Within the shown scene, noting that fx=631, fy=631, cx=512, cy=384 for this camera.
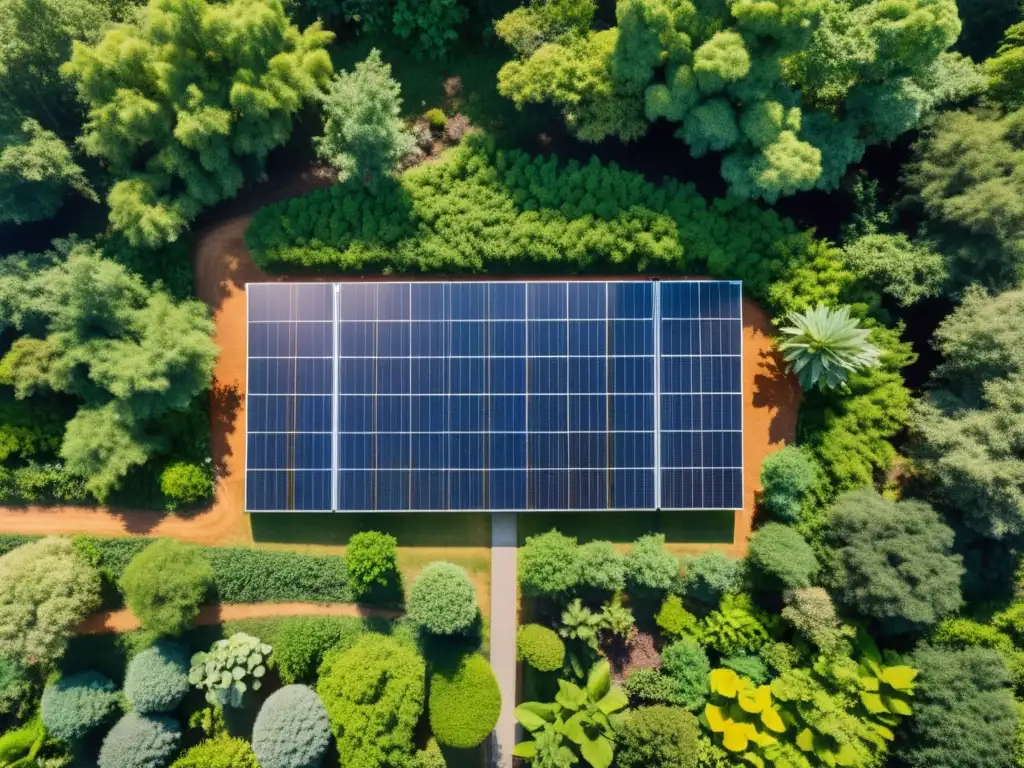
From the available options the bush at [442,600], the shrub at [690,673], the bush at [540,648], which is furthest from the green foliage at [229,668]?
the shrub at [690,673]

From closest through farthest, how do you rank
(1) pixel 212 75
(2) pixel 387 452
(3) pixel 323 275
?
(1) pixel 212 75
(2) pixel 387 452
(3) pixel 323 275

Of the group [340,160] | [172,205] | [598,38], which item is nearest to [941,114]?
[598,38]

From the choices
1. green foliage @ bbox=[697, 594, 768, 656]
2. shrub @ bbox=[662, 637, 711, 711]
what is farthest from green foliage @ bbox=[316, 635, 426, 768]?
green foliage @ bbox=[697, 594, 768, 656]

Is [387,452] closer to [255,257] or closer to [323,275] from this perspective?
[323,275]

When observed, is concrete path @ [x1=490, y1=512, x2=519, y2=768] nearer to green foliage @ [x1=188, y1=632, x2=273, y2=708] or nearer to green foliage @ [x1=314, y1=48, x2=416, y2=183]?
green foliage @ [x1=188, y1=632, x2=273, y2=708]

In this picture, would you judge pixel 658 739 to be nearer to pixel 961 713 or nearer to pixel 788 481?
pixel 788 481

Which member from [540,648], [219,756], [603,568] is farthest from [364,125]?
[219,756]
